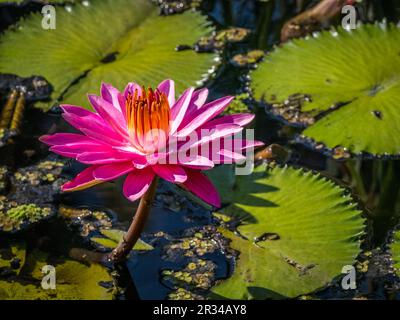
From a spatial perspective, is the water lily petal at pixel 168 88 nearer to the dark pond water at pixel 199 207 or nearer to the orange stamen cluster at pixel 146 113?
the orange stamen cluster at pixel 146 113

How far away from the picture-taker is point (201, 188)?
7.30 feet

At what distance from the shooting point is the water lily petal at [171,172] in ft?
7.01

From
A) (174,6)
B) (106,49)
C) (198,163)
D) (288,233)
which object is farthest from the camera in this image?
(174,6)

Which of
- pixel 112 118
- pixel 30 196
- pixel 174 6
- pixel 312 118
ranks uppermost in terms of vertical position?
pixel 174 6

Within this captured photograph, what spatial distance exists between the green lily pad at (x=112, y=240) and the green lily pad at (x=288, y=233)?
311 millimetres

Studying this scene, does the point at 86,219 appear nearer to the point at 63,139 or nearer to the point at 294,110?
the point at 63,139

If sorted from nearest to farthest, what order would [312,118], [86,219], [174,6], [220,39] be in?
1. [86,219]
2. [312,118]
3. [220,39]
4. [174,6]

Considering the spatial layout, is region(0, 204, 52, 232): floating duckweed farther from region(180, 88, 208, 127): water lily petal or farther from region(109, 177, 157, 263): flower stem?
region(180, 88, 208, 127): water lily petal

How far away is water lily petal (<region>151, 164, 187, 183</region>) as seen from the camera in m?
2.14

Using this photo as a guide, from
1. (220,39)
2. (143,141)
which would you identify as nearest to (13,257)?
(143,141)

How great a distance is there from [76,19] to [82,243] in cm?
173

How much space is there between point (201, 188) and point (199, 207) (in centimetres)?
65

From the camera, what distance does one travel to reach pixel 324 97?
339 centimetres
